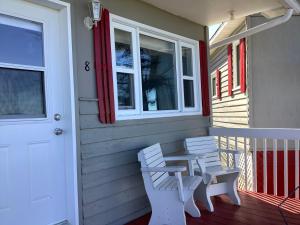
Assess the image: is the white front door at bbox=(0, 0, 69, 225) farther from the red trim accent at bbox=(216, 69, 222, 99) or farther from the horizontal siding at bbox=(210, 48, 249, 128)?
the red trim accent at bbox=(216, 69, 222, 99)

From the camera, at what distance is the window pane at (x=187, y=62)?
435 centimetres

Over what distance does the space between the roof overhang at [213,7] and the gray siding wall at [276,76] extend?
228cm

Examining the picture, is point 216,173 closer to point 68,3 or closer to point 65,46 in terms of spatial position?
point 65,46

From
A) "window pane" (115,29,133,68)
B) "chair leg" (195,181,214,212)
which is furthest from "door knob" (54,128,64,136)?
"chair leg" (195,181,214,212)

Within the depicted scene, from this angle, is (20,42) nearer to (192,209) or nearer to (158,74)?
(158,74)

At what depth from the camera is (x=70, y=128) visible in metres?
2.64

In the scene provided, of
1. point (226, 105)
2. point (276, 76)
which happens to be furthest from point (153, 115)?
point (226, 105)

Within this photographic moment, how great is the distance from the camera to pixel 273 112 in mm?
6266

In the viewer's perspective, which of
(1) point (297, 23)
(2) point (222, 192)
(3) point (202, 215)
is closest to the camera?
(3) point (202, 215)

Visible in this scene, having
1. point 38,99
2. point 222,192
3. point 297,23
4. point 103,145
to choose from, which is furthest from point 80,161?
point 297,23

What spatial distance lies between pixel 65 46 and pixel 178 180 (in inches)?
60.8

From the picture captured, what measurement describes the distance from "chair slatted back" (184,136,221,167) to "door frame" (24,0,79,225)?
1648mm

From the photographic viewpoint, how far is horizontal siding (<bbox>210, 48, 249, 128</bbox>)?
677 cm

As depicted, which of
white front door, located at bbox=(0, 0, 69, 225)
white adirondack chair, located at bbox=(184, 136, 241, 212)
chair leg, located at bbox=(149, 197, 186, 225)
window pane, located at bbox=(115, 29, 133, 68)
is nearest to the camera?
white front door, located at bbox=(0, 0, 69, 225)
